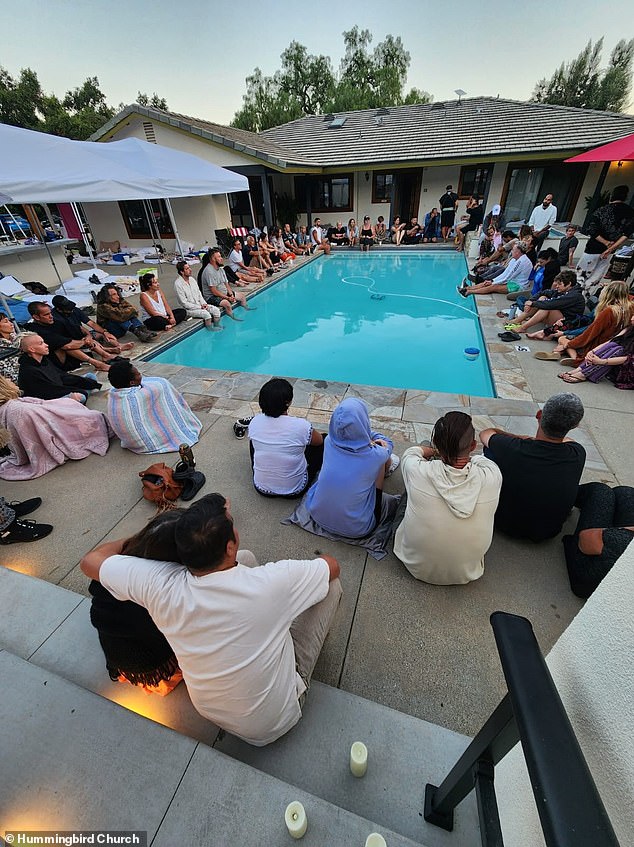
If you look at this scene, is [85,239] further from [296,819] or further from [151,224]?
[296,819]

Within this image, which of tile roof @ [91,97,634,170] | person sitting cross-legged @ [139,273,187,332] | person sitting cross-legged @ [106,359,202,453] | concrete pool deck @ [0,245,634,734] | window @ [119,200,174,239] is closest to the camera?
concrete pool deck @ [0,245,634,734]

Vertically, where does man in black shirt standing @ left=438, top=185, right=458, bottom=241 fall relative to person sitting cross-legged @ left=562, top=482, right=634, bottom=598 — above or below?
above

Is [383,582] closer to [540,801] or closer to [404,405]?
[540,801]

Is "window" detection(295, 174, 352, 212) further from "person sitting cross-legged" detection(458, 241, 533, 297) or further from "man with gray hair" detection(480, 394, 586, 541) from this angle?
"man with gray hair" detection(480, 394, 586, 541)

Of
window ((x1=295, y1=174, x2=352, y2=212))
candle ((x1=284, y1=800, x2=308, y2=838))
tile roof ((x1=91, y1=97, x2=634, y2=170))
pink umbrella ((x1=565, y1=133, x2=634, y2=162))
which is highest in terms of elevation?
tile roof ((x1=91, y1=97, x2=634, y2=170))

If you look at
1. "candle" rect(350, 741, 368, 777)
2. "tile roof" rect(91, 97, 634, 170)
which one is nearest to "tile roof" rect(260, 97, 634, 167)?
"tile roof" rect(91, 97, 634, 170)

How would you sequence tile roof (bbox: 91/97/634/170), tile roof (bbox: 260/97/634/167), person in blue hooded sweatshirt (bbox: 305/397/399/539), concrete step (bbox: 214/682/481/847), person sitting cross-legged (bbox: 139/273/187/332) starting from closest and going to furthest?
concrete step (bbox: 214/682/481/847) < person in blue hooded sweatshirt (bbox: 305/397/399/539) < person sitting cross-legged (bbox: 139/273/187/332) < tile roof (bbox: 91/97/634/170) < tile roof (bbox: 260/97/634/167)

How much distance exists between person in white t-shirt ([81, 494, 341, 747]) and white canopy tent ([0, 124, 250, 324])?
524 cm

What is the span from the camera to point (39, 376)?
12.2 feet

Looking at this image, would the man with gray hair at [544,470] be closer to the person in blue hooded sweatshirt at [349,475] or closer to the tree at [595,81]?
the person in blue hooded sweatshirt at [349,475]

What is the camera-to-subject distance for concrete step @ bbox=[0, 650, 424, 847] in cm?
116

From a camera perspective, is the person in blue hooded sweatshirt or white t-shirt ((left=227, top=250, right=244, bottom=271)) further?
white t-shirt ((left=227, top=250, right=244, bottom=271))

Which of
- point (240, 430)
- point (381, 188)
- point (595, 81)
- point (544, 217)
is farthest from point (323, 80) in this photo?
point (240, 430)

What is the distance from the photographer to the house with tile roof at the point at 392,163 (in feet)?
38.9
